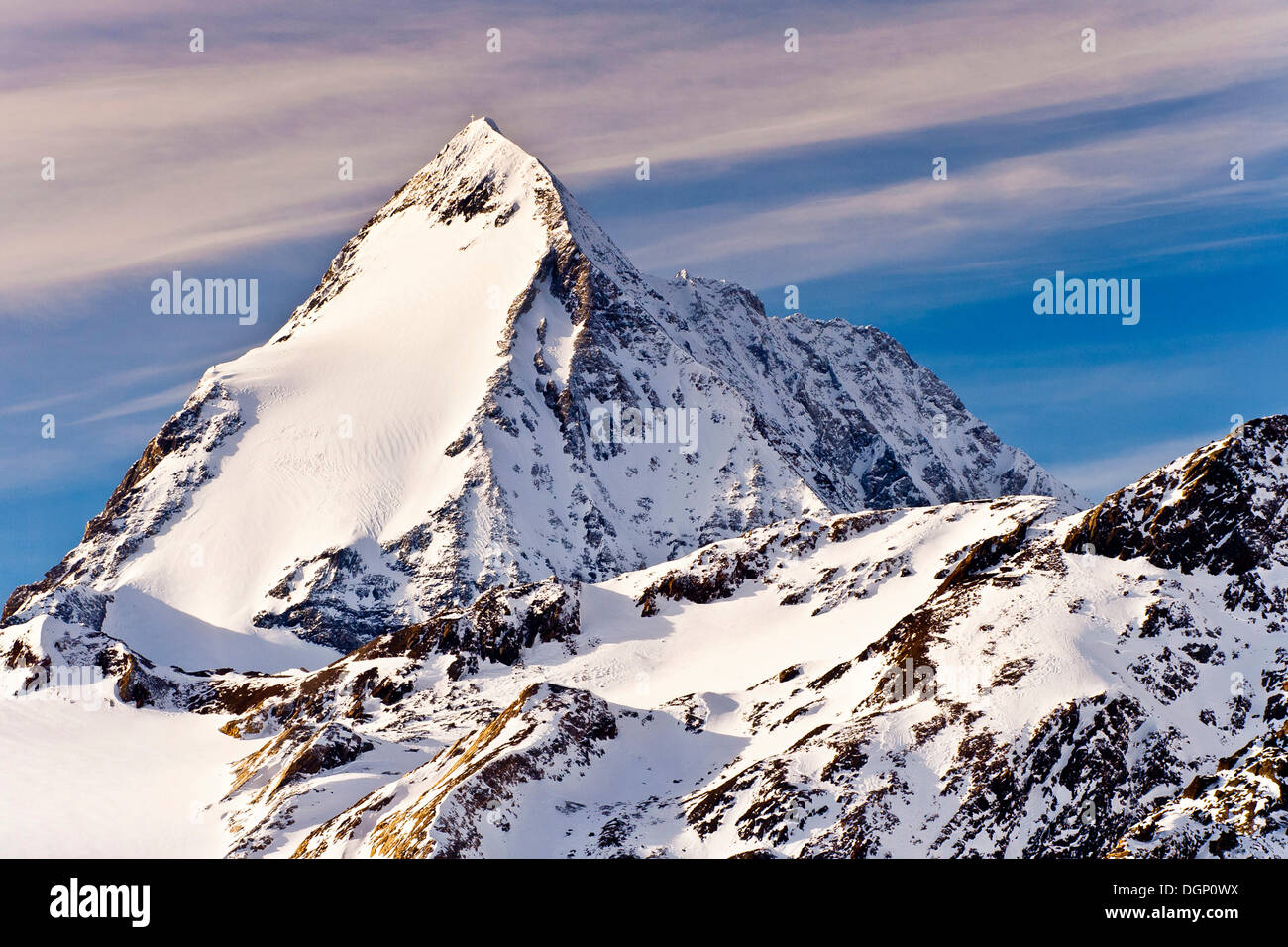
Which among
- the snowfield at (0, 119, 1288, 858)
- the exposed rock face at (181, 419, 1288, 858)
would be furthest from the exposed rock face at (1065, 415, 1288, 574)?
the exposed rock face at (181, 419, 1288, 858)

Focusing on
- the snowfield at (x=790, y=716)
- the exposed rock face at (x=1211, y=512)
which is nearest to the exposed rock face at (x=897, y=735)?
the snowfield at (x=790, y=716)

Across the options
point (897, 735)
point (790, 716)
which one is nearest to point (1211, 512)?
point (897, 735)

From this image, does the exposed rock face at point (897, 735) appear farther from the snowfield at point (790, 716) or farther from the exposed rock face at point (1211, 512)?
the exposed rock face at point (1211, 512)

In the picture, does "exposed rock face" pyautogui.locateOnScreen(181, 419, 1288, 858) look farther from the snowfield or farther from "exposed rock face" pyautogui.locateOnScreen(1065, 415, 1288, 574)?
"exposed rock face" pyautogui.locateOnScreen(1065, 415, 1288, 574)

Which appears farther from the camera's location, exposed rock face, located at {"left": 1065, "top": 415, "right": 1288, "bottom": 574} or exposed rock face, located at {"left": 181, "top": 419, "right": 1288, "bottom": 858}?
exposed rock face, located at {"left": 1065, "top": 415, "right": 1288, "bottom": 574}

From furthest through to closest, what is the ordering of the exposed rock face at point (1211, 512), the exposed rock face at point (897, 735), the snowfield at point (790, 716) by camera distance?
the exposed rock face at point (1211, 512) < the snowfield at point (790, 716) < the exposed rock face at point (897, 735)

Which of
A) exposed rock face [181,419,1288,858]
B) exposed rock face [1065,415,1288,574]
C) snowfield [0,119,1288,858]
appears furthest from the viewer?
exposed rock face [1065,415,1288,574]

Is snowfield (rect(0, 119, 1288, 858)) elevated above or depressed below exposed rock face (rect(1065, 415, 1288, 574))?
below

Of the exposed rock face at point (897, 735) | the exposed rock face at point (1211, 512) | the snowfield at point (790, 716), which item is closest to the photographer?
the exposed rock face at point (897, 735)
